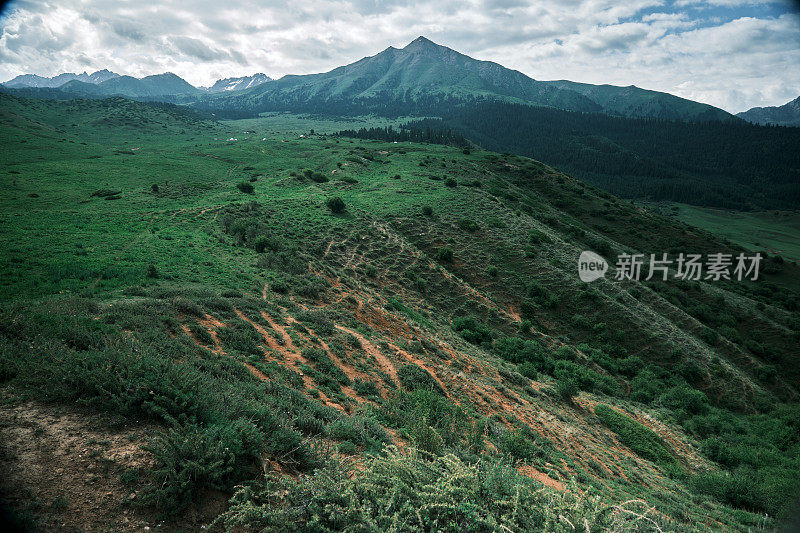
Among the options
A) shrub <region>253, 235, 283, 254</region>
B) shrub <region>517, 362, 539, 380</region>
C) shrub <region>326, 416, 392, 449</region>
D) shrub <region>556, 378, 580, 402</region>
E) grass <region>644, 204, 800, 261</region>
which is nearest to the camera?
shrub <region>326, 416, 392, 449</region>

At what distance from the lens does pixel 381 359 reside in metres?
15.0

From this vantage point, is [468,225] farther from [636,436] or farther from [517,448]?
[517,448]

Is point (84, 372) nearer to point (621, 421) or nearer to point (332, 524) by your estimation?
point (332, 524)

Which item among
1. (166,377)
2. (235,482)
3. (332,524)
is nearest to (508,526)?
(332,524)

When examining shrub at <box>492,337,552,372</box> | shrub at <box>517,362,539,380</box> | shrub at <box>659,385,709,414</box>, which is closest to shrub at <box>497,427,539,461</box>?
shrub at <box>517,362,539,380</box>

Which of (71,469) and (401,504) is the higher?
(71,469)

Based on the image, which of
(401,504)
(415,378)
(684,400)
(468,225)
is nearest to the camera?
(401,504)

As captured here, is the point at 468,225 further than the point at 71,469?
Yes

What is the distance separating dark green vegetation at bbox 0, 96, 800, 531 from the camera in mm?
4844

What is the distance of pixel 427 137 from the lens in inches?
5502

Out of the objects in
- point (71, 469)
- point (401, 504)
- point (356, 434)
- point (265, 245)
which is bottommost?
point (356, 434)

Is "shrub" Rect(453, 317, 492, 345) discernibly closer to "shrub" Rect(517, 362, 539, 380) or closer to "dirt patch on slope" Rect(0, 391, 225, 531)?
"shrub" Rect(517, 362, 539, 380)

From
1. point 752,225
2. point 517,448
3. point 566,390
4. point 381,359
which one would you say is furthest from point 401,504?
point 752,225

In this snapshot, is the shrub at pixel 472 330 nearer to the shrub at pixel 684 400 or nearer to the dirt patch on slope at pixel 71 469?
the shrub at pixel 684 400
